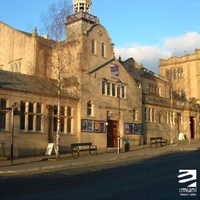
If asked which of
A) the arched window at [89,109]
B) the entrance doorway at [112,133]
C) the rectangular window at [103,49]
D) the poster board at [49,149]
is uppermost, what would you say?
the rectangular window at [103,49]

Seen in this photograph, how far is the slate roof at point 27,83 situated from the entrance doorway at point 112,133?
27.1 feet

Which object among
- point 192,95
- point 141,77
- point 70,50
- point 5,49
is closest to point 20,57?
point 5,49

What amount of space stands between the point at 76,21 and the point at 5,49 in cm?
925

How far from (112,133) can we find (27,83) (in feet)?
37.7

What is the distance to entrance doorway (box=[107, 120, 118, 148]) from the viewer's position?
34969 mm

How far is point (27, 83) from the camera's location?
28.5 meters

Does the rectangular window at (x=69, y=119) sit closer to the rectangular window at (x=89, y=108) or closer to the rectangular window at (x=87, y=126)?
the rectangular window at (x=87, y=126)

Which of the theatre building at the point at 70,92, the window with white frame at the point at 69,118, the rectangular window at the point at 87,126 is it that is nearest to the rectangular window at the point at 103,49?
the theatre building at the point at 70,92

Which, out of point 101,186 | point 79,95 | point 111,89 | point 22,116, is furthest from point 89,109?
point 101,186

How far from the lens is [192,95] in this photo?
206 feet

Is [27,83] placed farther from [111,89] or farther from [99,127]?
[111,89]

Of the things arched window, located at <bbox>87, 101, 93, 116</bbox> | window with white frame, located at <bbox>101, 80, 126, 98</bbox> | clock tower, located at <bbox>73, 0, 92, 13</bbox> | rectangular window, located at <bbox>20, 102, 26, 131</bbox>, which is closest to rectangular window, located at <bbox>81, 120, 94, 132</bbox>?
arched window, located at <bbox>87, 101, 93, 116</bbox>

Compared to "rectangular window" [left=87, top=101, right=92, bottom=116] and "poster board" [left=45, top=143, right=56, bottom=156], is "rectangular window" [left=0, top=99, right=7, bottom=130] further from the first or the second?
"rectangular window" [left=87, top=101, right=92, bottom=116]

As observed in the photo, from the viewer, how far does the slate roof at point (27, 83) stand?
2667 cm
